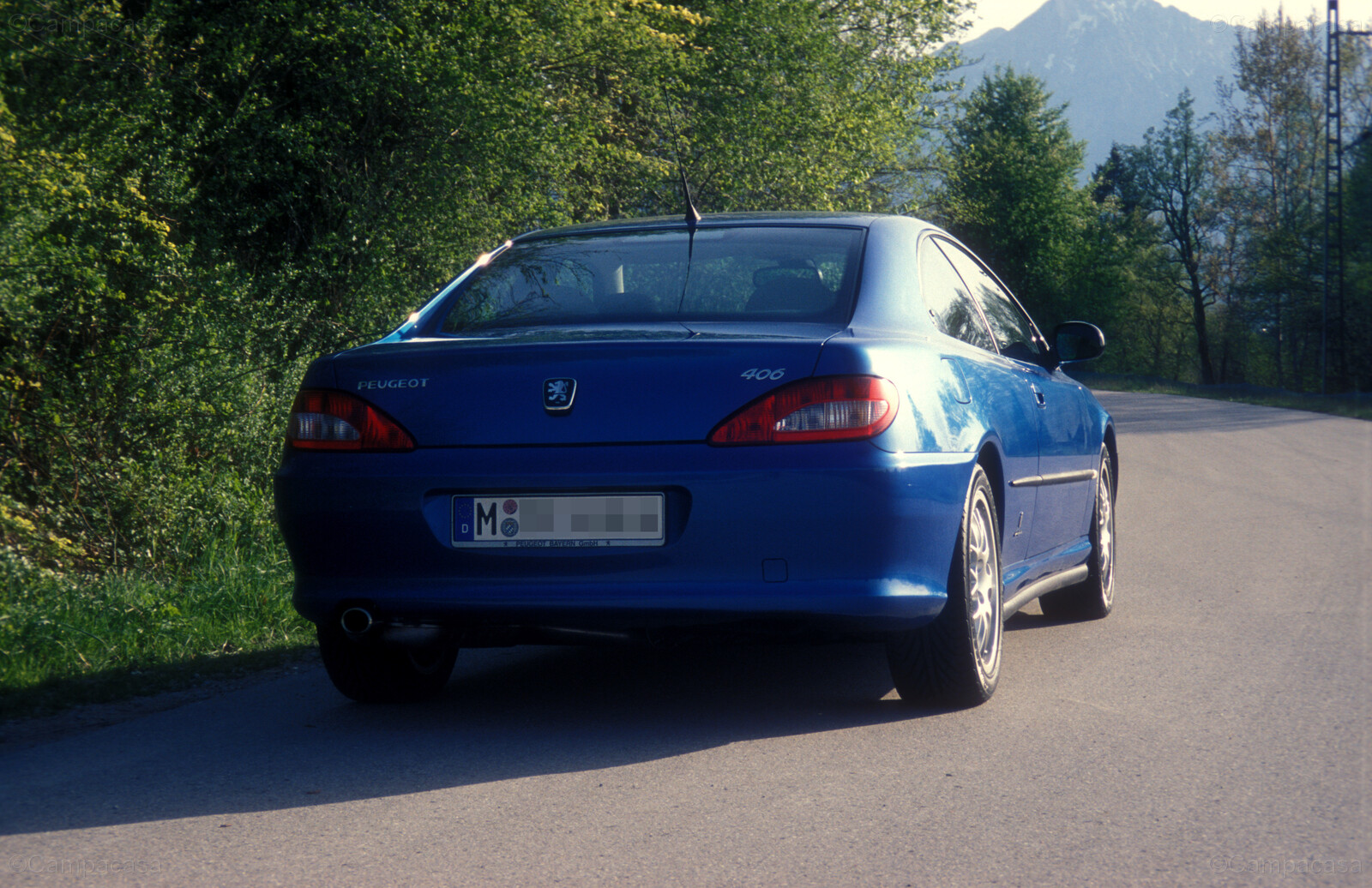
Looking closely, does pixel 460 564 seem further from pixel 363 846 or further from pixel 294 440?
pixel 363 846

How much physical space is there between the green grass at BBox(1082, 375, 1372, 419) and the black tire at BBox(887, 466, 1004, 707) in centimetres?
2523

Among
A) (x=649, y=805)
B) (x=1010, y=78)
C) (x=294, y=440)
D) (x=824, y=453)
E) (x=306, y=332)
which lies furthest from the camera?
(x=1010, y=78)

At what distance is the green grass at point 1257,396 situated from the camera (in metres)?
31.3

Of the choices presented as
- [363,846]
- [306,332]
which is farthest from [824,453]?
[306,332]

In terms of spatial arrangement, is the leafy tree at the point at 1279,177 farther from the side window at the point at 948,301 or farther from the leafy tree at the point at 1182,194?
the side window at the point at 948,301

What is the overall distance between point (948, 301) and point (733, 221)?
2.70ft

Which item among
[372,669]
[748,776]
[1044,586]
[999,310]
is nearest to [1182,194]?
[999,310]

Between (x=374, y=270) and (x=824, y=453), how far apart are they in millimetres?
9516

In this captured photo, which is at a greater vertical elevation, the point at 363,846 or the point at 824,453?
the point at 824,453

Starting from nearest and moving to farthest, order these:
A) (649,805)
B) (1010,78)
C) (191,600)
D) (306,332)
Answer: (649,805) → (191,600) → (306,332) → (1010,78)

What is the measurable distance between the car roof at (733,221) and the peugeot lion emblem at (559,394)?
1.23 metres

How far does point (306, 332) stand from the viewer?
40.5 ft

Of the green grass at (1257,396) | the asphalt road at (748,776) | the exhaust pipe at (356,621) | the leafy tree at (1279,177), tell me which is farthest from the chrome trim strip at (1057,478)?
the leafy tree at (1279,177)

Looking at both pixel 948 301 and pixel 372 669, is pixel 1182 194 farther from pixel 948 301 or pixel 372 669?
pixel 372 669
